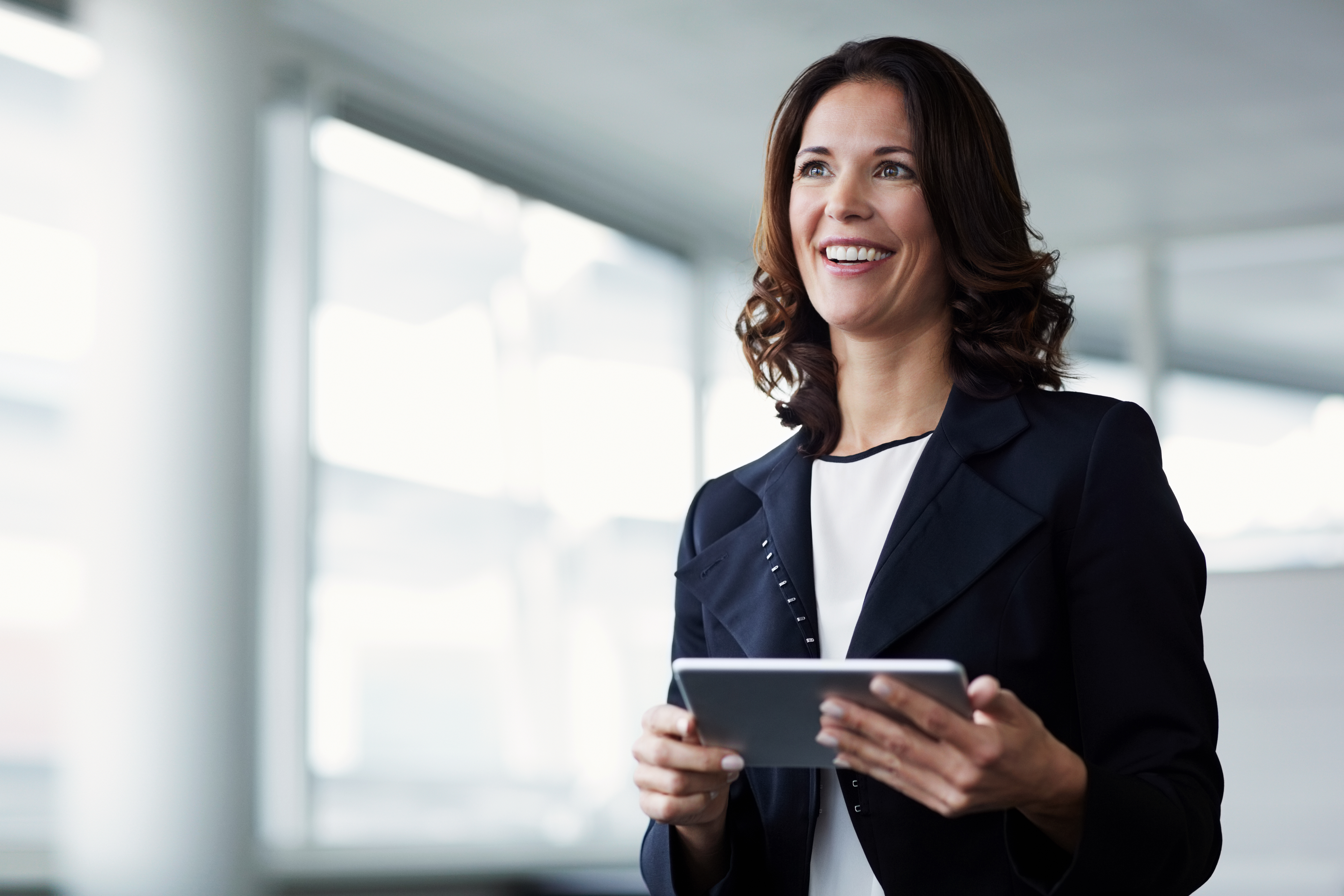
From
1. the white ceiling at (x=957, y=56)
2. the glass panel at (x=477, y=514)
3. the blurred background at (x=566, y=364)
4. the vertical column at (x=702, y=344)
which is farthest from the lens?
the vertical column at (x=702, y=344)

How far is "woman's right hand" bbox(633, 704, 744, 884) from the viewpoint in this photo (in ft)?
4.06

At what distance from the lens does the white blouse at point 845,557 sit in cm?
138

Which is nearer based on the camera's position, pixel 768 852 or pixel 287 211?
pixel 768 852

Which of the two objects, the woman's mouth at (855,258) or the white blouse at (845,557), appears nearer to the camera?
the white blouse at (845,557)

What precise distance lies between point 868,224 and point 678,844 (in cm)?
66

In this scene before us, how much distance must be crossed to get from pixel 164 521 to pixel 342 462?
337 cm

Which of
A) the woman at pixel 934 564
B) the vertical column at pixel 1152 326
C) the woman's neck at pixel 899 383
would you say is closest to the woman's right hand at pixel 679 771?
the woman at pixel 934 564

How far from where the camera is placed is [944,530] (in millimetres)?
1391

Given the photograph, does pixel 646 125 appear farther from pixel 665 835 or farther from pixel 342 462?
pixel 665 835

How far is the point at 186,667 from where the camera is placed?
3.96ft

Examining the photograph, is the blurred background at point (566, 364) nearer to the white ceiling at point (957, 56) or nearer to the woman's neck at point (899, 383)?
the white ceiling at point (957, 56)

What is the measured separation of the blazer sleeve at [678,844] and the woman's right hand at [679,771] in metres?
0.08

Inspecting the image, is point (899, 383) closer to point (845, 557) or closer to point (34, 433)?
point (845, 557)

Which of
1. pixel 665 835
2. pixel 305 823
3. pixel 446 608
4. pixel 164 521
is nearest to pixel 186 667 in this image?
pixel 164 521
